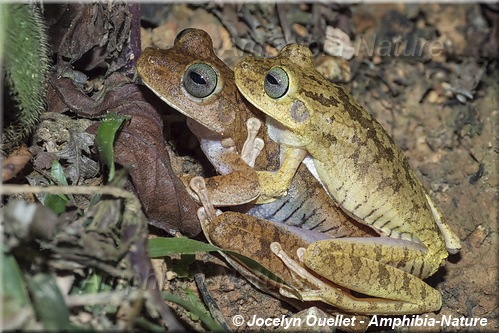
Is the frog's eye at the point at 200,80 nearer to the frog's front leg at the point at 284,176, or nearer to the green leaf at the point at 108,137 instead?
the green leaf at the point at 108,137

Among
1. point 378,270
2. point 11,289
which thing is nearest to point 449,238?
point 378,270

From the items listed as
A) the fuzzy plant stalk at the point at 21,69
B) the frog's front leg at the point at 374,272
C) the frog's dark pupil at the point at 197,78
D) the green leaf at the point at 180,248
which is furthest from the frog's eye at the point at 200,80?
the frog's front leg at the point at 374,272

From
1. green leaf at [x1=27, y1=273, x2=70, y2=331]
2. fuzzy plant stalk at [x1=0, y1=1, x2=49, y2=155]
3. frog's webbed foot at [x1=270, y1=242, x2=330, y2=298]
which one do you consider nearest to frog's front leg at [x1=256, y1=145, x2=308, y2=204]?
frog's webbed foot at [x1=270, y1=242, x2=330, y2=298]

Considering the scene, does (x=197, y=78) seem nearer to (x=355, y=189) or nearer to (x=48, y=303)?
(x=355, y=189)

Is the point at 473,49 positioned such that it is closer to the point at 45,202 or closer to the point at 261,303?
the point at 261,303

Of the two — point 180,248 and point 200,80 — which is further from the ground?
point 200,80

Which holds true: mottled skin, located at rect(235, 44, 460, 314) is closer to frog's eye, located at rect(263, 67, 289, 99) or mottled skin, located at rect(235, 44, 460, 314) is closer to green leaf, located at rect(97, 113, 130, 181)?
frog's eye, located at rect(263, 67, 289, 99)
